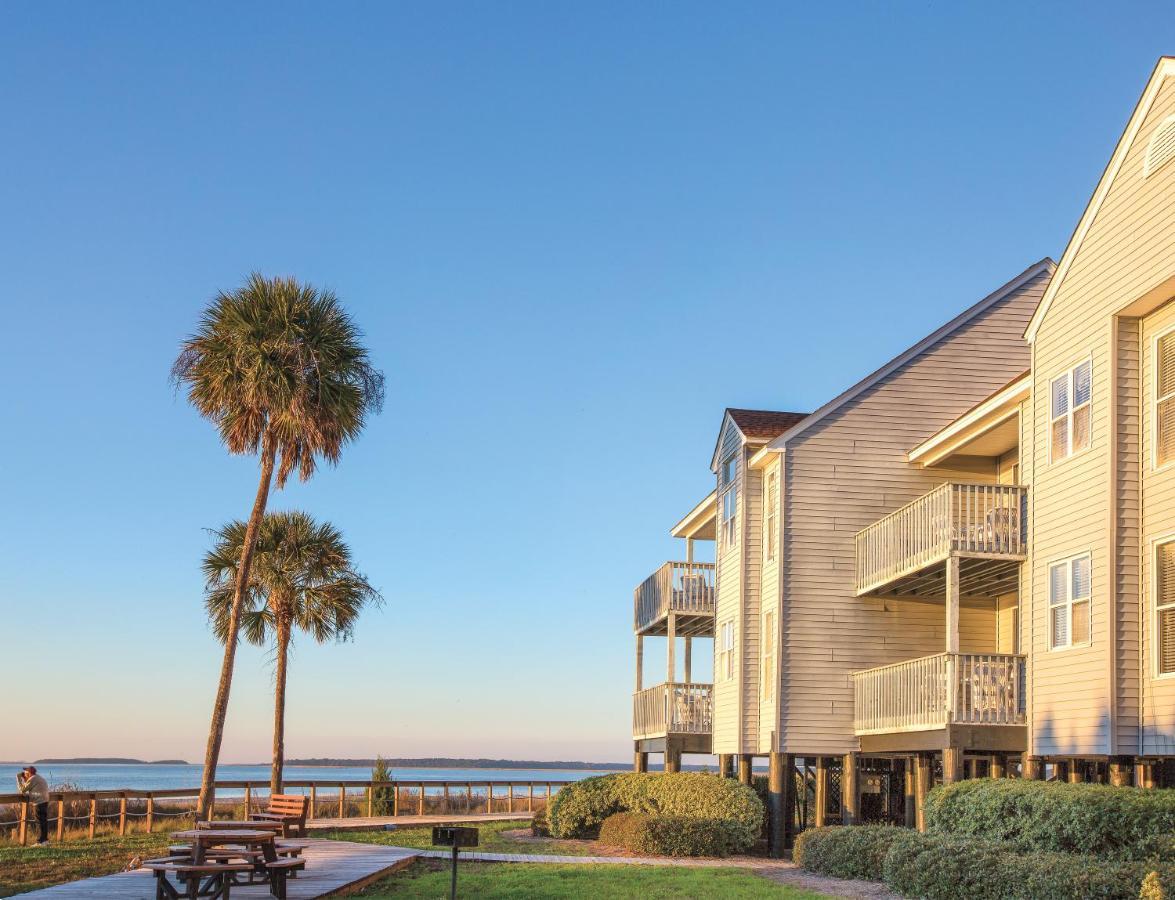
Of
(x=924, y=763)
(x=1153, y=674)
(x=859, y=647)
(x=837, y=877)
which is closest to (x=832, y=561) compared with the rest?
(x=859, y=647)

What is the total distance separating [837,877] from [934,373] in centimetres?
1171

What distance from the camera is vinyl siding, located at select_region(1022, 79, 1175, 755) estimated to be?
718 inches

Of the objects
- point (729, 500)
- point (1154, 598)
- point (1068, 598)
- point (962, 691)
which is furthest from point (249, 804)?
point (1154, 598)

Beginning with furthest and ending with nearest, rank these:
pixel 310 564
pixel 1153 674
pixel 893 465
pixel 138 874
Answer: pixel 310 564 < pixel 893 465 < pixel 138 874 < pixel 1153 674

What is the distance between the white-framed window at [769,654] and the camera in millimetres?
27891

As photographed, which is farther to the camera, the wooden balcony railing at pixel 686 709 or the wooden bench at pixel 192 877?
the wooden balcony railing at pixel 686 709

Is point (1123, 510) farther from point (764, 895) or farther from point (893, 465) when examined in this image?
point (893, 465)

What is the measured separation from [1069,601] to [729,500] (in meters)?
12.2

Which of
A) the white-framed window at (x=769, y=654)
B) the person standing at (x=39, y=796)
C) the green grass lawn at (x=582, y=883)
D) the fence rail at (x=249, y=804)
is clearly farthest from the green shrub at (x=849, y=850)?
the person standing at (x=39, y=796)

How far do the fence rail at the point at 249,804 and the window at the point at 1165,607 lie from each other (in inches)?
718

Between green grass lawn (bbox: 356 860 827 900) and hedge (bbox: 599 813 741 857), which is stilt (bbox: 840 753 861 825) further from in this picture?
green grass lawn (bbox: 356 860 827 900)

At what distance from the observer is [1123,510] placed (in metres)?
18.6

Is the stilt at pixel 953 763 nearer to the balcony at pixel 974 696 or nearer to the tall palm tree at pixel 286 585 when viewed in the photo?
the balcony at pixel 974 696

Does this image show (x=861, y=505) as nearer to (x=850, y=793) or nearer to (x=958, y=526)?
(x=958, y=526)
